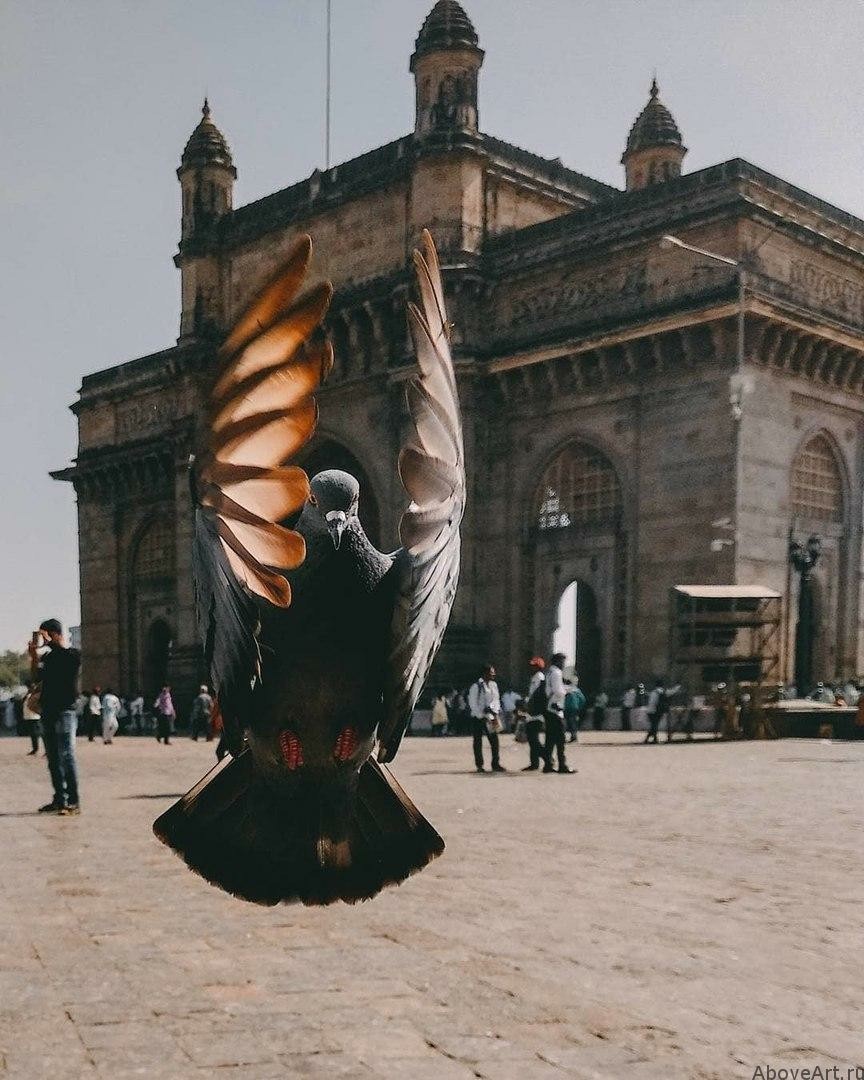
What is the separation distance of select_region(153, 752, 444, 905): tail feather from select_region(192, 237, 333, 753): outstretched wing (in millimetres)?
307

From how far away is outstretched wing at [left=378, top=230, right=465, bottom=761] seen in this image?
2074mm

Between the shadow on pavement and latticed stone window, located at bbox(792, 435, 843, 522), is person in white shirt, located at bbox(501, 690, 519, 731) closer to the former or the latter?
latticed stone window, located at bbox(792, 435, 843, 522)

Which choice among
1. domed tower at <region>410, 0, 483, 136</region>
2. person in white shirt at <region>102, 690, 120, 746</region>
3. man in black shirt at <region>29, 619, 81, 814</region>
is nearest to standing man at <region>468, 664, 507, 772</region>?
man in black shirt at <region>29, 619, 81, 814</region>

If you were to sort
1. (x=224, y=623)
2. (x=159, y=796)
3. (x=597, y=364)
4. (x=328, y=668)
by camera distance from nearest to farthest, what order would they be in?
1. (x=224, y=623)
2. (x=328, y=668)
3. (x=159, y=796)
4. (x=597, y=364)

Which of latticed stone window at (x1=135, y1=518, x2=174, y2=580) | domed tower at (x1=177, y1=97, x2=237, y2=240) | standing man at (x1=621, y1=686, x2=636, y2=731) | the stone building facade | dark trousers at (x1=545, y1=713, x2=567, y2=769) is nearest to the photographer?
dark trousers at (x1=545, y1=713, x2=567, y2=769)

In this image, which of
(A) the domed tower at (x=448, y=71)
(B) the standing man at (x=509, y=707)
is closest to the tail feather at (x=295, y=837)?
(B) the standing man at (x=509, y=707)

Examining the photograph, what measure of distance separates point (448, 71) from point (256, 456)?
2753 centimetres

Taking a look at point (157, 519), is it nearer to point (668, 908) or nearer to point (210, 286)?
point (210, 286)

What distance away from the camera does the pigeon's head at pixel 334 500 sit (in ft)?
6.89

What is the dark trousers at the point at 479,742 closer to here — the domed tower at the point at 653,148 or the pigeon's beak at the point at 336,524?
the pigeon's beak at the point at 336,524

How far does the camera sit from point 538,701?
13781mm

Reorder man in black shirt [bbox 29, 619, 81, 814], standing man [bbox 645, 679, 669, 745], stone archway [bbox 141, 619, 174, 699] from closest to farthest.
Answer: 1. man in black shirt [bbox 29, 619, 81, 814]
2. standing man [bbox 645, 679, 669, 745]
3. stone archway [bbox 141, 619, 174, 699]

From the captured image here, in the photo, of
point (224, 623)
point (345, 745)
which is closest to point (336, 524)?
point (224, 623)

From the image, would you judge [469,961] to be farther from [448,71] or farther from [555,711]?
[448,71]
